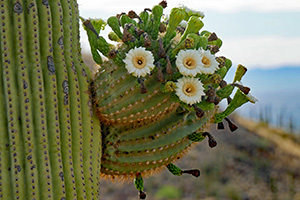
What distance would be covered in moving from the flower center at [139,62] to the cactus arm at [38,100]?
60cm

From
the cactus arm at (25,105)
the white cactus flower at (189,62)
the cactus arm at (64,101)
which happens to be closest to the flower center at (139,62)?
the white cactus flower at (189,62)

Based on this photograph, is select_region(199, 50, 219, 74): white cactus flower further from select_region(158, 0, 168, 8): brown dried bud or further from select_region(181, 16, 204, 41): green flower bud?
select_region(158, 0, 168, 8): brown dried bud

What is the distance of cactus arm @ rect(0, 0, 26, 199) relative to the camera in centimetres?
273

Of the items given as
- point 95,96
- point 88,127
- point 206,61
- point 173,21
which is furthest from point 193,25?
point 88,127

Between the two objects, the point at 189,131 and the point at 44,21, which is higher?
the point at 44,21

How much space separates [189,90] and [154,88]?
0.23 metres

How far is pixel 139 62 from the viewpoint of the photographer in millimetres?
3006

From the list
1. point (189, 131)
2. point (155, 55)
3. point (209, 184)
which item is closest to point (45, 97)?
point (155, 55)

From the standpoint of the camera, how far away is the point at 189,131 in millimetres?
3332

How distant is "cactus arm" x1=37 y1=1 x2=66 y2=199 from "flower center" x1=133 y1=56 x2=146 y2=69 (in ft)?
1.73

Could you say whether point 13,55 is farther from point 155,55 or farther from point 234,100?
point 234,100

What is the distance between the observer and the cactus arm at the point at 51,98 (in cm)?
286

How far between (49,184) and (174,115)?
1055 millimetres

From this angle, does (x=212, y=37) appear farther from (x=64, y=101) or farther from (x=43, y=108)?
(x=43, y=108)
